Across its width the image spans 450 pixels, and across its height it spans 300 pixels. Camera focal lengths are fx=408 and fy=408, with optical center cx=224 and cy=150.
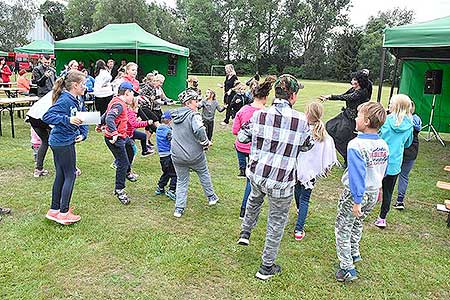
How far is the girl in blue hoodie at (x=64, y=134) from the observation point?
3.85m

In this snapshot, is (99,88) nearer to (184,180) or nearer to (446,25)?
(184,180)

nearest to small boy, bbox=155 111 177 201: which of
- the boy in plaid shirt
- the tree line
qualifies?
the boy in plaid shirt

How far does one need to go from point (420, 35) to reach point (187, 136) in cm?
465

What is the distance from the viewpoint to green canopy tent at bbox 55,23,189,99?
12.7m

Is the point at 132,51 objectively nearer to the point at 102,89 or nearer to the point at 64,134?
the point at 102,89

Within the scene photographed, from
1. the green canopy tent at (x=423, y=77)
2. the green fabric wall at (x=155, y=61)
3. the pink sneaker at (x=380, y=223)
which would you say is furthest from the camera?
the green fabric wall at (x=155, y=61)

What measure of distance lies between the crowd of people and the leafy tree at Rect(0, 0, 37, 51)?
146 feet

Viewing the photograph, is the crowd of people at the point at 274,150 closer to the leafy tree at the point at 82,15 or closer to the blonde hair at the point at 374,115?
the blonde hair at the point at 374,115

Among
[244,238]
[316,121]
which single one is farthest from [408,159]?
[244,238]

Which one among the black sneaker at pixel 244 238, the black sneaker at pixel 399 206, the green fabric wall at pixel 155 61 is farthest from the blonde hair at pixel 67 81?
the green fabric wall at pixel 155 61

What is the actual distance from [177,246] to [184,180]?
93cm

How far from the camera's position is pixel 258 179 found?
317 centimetres

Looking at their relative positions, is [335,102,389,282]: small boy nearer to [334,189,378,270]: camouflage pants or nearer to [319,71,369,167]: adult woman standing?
[334,189,378,270]: camouflage pants

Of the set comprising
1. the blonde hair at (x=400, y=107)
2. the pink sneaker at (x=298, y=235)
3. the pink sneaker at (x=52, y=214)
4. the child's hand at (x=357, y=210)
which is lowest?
the pink sneaker at (x=298, y=235)
